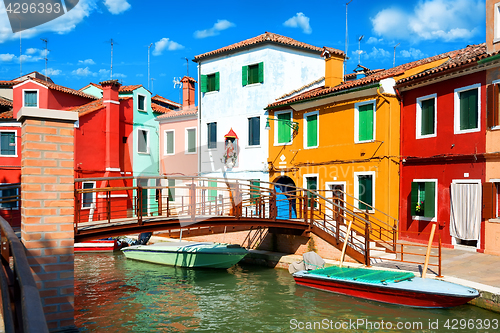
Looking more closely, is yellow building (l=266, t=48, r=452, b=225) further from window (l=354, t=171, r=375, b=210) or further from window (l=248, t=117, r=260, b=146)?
window (l=248, t=117, r=260, b=146)

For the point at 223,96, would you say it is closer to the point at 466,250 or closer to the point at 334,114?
the point at 334,114

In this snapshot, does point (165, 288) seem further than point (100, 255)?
No

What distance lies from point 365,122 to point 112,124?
16018mm

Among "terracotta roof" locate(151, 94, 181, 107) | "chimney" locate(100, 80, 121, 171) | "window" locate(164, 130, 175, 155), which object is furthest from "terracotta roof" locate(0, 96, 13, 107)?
"window" locate(164, 130, 175, 155)

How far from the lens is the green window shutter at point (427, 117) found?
16.2 meters

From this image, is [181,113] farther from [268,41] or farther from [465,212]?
[465,212]

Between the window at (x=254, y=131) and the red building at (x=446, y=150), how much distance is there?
26.9 feet

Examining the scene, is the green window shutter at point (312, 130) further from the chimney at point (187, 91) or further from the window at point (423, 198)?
the chimney at point (187, 91)

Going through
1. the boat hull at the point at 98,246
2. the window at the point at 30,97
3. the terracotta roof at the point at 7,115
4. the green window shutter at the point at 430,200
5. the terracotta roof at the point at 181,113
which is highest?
the window at the point at 30,97

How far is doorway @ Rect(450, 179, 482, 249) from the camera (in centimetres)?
1418

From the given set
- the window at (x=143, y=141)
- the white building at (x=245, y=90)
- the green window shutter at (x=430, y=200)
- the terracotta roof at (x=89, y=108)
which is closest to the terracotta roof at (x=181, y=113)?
the white building at (x=245, y=90)

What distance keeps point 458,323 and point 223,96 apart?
18.1 m

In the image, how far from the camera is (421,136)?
54.1 ft

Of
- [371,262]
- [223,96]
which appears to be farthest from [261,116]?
[371,262]
